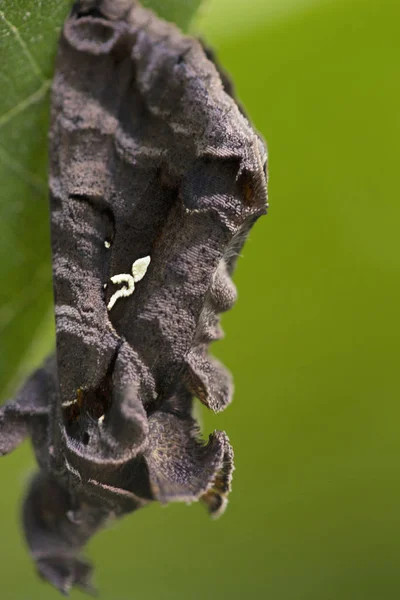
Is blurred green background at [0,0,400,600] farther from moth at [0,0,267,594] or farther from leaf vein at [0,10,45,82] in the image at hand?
leaf vein at [0,10,45,82]

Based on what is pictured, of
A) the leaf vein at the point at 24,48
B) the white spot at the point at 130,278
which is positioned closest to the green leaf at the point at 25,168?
the leaf vein at the point at 24,48

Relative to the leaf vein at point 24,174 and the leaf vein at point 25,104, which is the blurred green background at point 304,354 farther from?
the leaf vein at point 25,104

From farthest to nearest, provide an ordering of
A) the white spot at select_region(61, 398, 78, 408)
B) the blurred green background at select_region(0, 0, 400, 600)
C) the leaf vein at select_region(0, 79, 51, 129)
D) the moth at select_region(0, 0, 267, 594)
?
the blurred green background at select_region(0, 0, 400, 600) → the leaf vein at select_region(0, 79, 51, 129) → the white spot at select_region(61, 398, 78, 408) → the moth at select_region(0, 0, 267, 594)

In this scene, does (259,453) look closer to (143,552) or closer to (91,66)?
(143,552)

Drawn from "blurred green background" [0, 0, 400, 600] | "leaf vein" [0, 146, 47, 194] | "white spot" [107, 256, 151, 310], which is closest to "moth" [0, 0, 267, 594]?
"white spot" [107, 256, 151, 310]

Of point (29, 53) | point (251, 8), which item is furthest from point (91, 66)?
point (251, 8)
